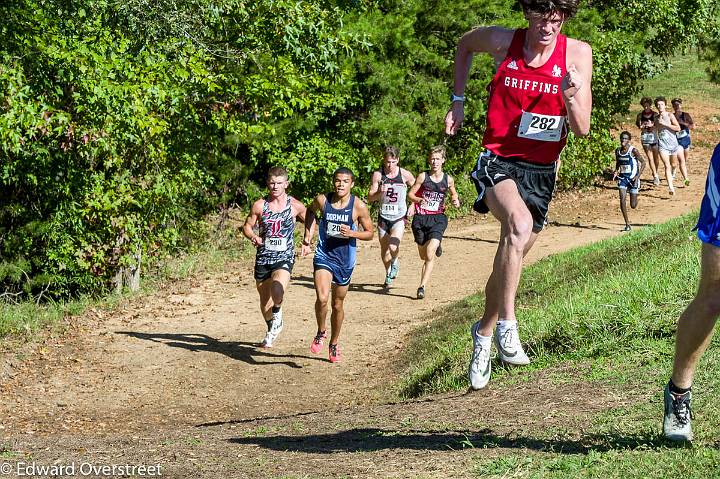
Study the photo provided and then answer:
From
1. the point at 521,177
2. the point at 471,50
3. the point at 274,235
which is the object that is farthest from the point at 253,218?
the point at 521,177

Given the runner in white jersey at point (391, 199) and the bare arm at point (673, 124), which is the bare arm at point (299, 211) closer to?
the runner in white jersey at point (391, 199)

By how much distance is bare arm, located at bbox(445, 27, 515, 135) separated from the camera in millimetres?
6277

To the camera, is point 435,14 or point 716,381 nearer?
point 716,381

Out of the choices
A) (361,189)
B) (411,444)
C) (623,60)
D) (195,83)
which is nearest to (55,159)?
(195,83)

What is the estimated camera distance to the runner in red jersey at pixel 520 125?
612cm

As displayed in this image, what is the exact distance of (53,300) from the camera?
16.8 m

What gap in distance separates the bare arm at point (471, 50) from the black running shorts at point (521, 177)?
11.4 inches

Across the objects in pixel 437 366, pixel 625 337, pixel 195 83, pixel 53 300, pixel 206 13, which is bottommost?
pixel 53 300

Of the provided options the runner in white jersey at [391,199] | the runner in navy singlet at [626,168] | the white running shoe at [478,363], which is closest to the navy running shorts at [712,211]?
the white running shoe at [478,363]

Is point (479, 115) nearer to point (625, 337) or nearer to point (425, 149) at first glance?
point (425, 149)

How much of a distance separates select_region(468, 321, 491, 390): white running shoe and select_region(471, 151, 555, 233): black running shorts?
0.85m

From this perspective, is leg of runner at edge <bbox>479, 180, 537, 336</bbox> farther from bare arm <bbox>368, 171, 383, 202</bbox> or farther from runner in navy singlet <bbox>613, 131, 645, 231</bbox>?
runner in navy singlet <bbox>613, 131, 645, 231</bbox>

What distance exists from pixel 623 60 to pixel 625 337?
17470 millimetres

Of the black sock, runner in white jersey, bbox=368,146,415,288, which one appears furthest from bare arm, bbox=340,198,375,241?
the black sock
